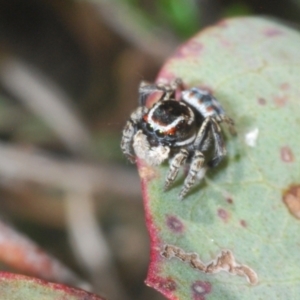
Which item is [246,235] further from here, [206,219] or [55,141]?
[55,141]

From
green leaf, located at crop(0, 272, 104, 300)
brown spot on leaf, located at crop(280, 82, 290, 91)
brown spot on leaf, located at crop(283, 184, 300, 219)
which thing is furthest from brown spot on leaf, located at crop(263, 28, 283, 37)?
green leaf, located at crop(0, 272, 104, 300)

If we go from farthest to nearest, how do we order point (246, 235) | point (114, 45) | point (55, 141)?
point (114, 45)
point (55, 141)
point (246, 235)

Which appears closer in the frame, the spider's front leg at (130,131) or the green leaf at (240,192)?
the green leaf at (240,192)

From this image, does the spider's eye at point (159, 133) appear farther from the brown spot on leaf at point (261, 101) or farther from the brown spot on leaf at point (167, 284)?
the brown spot on leaf at point (167, 284)

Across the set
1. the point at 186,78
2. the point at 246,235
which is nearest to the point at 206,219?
the point at 246,235

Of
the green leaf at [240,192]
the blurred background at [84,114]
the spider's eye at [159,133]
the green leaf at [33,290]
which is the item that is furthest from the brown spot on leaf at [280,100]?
the blurred background at [84,114]
